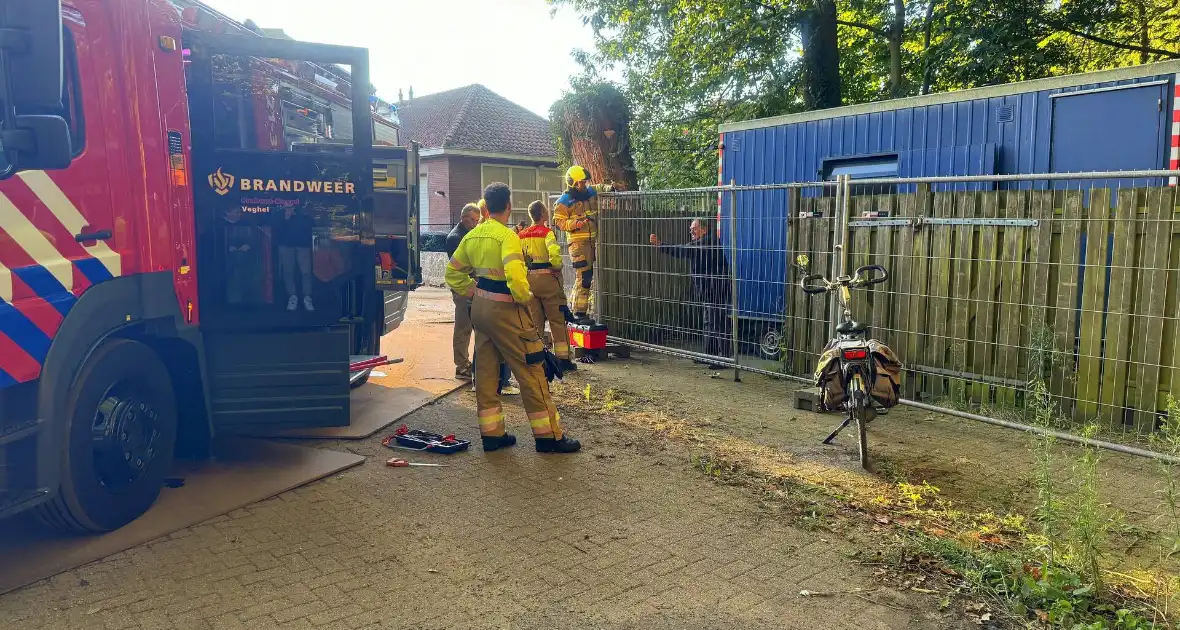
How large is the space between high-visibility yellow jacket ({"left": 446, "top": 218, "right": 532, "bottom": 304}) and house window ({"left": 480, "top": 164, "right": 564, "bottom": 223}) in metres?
23.0

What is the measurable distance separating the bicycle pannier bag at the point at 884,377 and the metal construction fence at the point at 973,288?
33.6 inches

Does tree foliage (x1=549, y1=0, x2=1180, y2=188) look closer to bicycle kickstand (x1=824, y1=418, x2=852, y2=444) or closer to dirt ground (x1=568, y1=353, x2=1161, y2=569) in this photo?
dirt ground (x1=568, y1=353, x2=1161, y2=569)

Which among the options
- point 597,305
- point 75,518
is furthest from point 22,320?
point 597,305

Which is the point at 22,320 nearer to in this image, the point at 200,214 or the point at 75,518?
the point at 75,518

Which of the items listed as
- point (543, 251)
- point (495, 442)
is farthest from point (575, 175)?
point (495, 442)

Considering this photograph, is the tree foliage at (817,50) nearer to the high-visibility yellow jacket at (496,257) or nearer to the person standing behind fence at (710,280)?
the person standing behind fence at (710,280)

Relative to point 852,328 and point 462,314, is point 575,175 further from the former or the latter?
point 852,328

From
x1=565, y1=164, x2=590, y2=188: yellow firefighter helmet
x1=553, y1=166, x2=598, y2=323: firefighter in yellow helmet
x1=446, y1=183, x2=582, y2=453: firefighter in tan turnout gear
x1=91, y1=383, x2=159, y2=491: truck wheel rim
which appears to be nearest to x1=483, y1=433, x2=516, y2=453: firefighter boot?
x1=446, y1=183, x2=582, y2=453: firefighter in tan turnout gear

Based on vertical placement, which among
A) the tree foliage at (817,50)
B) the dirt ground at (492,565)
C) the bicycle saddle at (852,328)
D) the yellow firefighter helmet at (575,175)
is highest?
the tree foliage at (817,50)

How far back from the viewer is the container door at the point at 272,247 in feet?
16.7

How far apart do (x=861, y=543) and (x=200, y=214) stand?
4221mm

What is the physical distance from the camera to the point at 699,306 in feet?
29.0

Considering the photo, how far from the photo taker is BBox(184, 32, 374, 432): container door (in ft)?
16.7

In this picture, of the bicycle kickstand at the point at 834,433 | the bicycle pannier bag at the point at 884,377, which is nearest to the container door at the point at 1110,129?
the bicycle pannier bag at the point at 884,377
